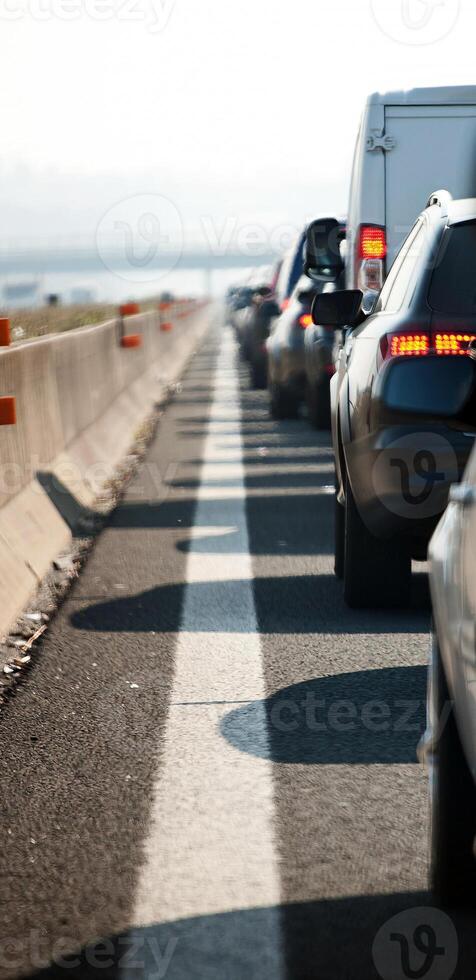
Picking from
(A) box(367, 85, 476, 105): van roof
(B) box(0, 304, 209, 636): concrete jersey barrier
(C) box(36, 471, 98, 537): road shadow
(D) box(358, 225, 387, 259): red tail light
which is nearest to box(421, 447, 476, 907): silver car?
(B) box(0, 304, 209, 636): concrete jersey barrier

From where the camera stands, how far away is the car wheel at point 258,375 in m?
27.7

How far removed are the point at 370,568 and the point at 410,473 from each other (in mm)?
1376

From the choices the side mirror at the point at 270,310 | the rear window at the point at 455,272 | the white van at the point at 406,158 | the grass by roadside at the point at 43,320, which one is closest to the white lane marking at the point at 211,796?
the rear window at the point at 455,272

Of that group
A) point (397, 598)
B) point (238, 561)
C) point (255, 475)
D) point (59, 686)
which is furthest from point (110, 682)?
point (255, 475)

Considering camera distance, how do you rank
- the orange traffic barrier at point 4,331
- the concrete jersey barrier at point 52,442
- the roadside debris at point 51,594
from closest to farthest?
the roadside debris at point 51,594 → the concrete jersey barrier at point 52,442 → the orange traffic barrier at point 4,331

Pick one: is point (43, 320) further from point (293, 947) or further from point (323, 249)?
point (293, 947)

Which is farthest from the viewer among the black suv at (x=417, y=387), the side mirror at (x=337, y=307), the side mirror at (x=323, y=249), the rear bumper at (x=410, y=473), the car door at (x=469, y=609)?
the side mirror at (x=323, y=249)

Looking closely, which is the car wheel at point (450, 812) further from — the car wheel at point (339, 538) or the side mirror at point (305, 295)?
the side mirror at point (305, 295)

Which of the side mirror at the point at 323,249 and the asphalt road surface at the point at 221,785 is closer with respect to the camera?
the asphalt road surface at the point at 221,785

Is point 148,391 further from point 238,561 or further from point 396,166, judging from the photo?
point 238,561

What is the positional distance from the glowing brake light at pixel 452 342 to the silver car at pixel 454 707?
213cm

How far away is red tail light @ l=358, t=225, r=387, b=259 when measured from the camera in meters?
12.2

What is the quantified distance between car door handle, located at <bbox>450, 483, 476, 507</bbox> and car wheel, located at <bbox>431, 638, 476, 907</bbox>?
363mm

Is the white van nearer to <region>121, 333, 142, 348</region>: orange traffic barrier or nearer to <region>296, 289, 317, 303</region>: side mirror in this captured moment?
<region>296, 289, 317, 303</region>: side mirror
